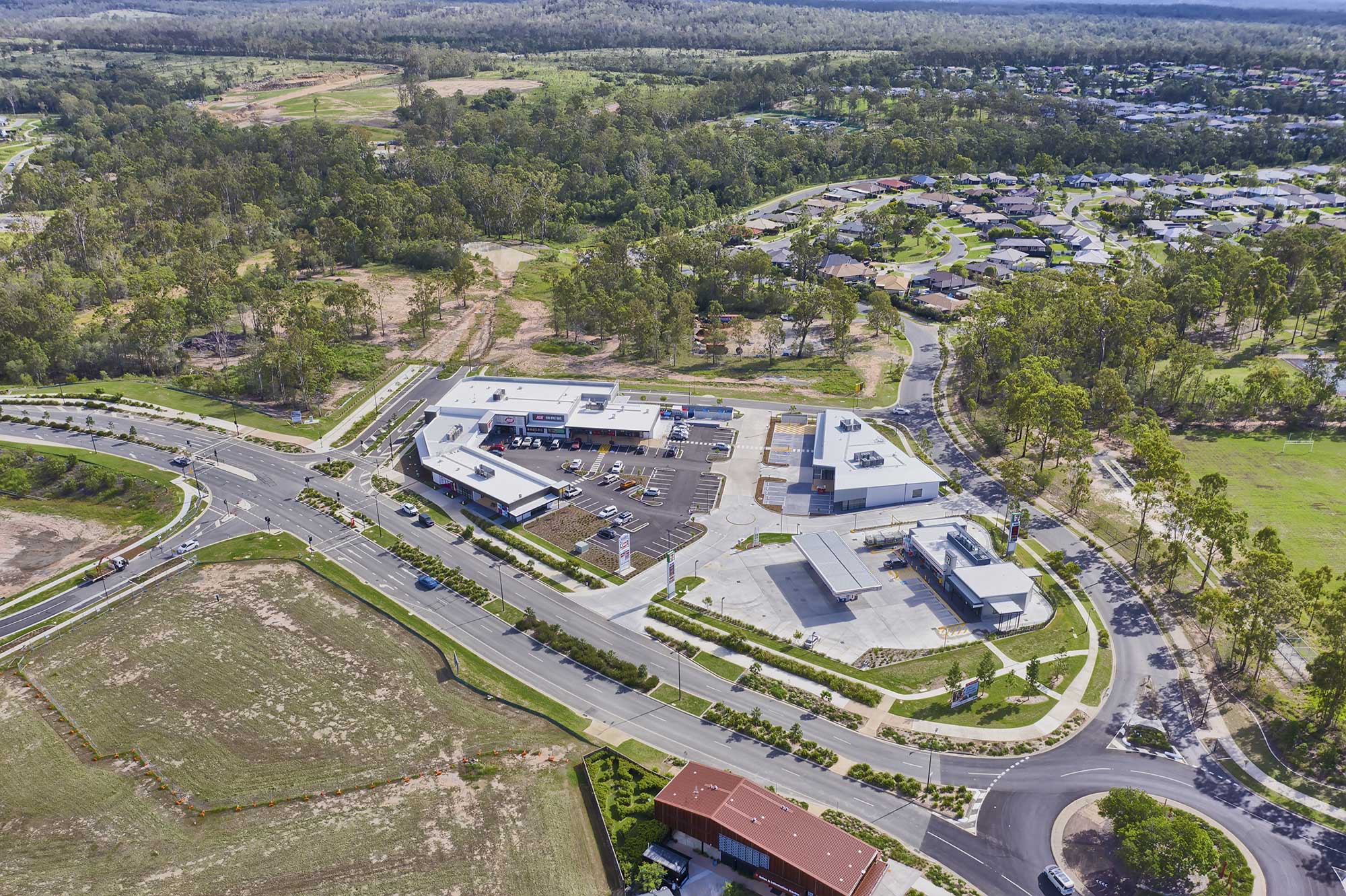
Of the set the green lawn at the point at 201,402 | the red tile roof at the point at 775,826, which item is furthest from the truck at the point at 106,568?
the red tile roof at the point at 775,826

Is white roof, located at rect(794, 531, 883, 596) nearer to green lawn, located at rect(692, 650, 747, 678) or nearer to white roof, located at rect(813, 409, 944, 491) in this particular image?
white roof, located at rect(813, 409, 944, 491)

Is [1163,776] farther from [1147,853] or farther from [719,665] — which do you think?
[719,665]

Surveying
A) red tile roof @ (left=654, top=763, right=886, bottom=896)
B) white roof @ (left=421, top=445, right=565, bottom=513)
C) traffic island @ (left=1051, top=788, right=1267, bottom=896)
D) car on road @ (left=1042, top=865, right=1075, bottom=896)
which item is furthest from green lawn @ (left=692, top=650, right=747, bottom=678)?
white roof @ (left=421, top=445, right=565, bottom=513)

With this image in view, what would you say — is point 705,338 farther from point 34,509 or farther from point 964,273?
point 34,509

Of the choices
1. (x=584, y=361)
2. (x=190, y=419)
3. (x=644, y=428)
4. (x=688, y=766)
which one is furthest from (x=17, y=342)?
(x=688, y=766)

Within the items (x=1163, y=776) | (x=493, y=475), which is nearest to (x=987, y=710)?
(x=1163, y=776)

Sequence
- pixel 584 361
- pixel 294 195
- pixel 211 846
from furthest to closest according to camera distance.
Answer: pixel 294 195 < pixel 584 361 < pixel 211 846

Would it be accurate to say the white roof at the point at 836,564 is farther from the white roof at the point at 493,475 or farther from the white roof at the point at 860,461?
the white roof at the point at 493,475
